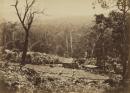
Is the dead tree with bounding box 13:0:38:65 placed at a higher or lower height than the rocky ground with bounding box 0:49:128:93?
higher

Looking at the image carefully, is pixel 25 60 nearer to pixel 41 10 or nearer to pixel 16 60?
pixel 16 60

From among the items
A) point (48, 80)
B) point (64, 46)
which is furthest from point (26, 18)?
point (48, 80)

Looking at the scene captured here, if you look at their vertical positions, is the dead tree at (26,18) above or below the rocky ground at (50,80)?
above

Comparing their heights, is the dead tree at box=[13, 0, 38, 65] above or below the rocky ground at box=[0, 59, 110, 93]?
above

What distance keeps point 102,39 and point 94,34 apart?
0.21 feet

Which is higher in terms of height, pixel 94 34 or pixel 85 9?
pixel 85 9

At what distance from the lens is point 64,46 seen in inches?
86.2

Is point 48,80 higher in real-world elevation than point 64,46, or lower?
lower

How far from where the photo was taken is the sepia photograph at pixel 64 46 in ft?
7.18

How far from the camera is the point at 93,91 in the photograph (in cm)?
220

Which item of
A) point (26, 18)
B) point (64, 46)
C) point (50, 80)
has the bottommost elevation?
point (50, 80)

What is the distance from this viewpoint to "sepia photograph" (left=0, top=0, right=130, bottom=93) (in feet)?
7.18

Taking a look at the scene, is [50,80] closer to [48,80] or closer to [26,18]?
[48,80]

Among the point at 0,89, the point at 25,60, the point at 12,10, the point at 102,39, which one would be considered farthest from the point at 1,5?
the point at 102,39
